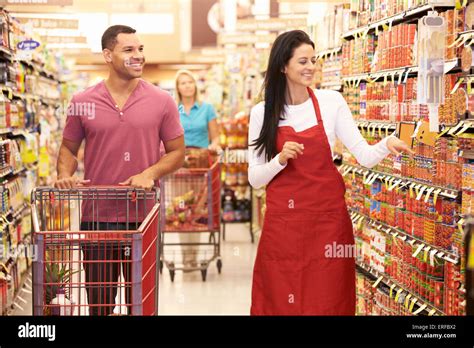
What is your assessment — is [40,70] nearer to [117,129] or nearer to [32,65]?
[32,65]

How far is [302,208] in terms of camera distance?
4.43m

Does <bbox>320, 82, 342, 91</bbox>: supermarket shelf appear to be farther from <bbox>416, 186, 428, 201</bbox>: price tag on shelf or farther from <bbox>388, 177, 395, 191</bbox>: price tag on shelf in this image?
<bbox>416, 186, 428, 201</bbox>: price tag on shelf

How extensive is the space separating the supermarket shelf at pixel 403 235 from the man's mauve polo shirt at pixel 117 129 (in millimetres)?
1646

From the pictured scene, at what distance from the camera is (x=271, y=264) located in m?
4.54

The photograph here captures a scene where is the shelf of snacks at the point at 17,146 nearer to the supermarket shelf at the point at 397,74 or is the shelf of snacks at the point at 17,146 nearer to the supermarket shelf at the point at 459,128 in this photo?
the supermarket shelf at the point at 459,128

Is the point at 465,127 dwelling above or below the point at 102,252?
above

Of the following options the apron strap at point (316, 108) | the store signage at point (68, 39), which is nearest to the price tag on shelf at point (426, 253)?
the apron strap at point (316, 108)

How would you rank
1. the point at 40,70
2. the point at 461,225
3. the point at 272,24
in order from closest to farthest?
the point at 461,225
the point at 272,24
the point at 40,70

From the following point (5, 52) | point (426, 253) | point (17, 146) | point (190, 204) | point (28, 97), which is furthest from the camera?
point (28, 97)

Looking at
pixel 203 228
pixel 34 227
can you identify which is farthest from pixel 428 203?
pixel 203 228

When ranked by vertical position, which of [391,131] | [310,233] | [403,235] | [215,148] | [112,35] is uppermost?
[112,35]

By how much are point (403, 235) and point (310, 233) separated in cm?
134

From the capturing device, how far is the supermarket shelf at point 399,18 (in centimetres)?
493

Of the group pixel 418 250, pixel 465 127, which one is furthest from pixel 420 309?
pixel 465 127
